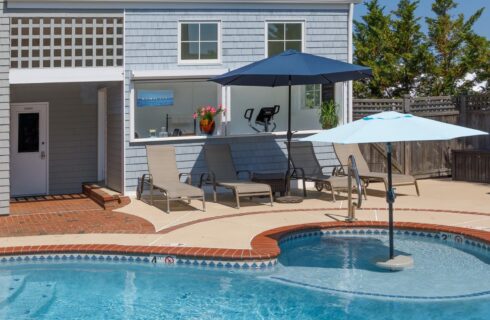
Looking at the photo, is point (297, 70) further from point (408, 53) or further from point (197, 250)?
point (408, 53)

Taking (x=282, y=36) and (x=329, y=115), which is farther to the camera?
(x=329, y=115)

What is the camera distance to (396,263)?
27.7 ft

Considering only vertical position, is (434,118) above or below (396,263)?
above

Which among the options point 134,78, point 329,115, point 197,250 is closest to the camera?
point 197,250

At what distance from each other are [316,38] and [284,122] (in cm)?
256

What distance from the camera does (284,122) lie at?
54.7 feet

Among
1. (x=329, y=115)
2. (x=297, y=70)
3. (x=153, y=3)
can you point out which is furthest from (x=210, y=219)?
(x=329, y=115)

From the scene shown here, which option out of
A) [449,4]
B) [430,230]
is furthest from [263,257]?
[449,4]

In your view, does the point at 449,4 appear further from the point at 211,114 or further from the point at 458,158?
the point at 211,114

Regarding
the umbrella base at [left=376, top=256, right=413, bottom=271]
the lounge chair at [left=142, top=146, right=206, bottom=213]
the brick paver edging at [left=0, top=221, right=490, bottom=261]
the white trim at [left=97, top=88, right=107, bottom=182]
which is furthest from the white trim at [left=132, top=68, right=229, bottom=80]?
the umbrella base at [left=376, top=256, right=413, bottom=271]

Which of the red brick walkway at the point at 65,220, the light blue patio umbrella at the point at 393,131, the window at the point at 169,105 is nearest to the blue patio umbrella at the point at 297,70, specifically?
the window at the point at 169,105

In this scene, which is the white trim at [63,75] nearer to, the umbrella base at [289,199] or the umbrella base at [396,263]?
the umbrella base at [289,199]

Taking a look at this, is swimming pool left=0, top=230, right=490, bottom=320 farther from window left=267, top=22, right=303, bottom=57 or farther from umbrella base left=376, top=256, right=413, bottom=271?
window left=267, top=22, right=303, bottom=57

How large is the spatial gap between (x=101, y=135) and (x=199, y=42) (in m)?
3.05
